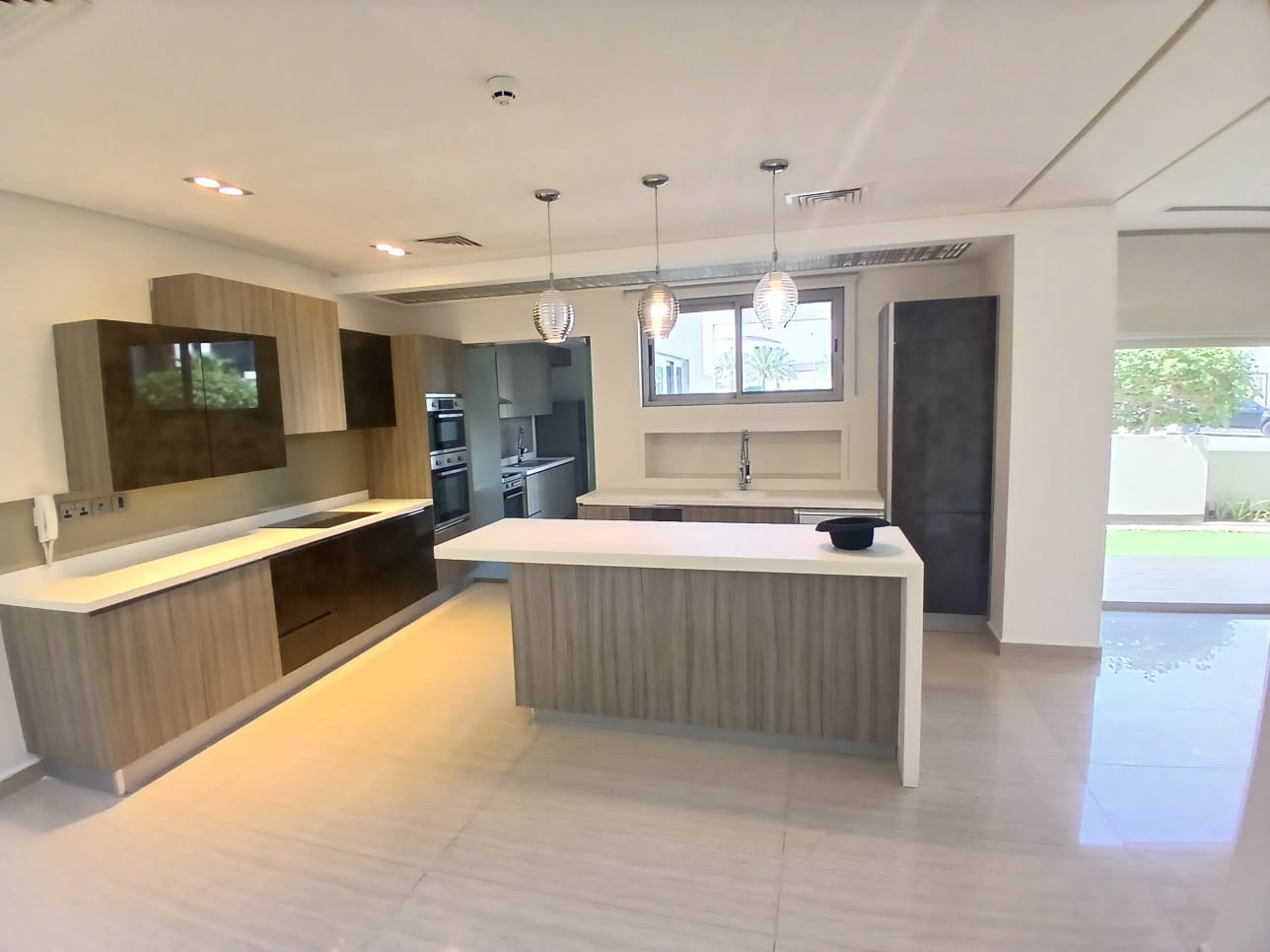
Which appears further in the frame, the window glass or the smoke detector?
the window glass

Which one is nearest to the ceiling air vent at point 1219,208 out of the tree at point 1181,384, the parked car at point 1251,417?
the tree at point 1181,384

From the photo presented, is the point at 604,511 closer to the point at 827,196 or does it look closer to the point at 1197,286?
the point at 827,196

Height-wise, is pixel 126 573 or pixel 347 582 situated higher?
pixel 126 573

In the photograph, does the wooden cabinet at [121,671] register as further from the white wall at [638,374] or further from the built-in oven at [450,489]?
the white wall at [638,374]

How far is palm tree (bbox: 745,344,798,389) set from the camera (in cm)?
496

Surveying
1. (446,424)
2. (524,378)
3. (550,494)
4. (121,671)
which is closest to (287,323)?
(446,424)

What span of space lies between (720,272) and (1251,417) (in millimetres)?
3911

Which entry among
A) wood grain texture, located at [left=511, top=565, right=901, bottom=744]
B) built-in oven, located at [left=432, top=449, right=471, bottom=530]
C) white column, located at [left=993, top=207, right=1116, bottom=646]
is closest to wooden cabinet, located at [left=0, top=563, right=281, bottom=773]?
wood grain texture, located at [left=511, top=565, right=901, bottom=744]

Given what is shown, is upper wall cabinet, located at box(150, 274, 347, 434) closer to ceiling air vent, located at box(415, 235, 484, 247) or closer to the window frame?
ceiling air vent, located at box(415, 235, 484, 247)

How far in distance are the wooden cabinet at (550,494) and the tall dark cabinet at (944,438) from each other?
3.32m

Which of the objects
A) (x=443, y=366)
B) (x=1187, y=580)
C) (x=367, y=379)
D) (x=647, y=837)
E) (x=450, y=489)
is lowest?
(x=647, y=837)

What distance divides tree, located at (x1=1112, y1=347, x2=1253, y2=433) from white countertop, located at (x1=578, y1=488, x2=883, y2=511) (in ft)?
6.35

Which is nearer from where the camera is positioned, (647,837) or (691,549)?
(647,837)

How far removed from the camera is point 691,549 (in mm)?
2766
